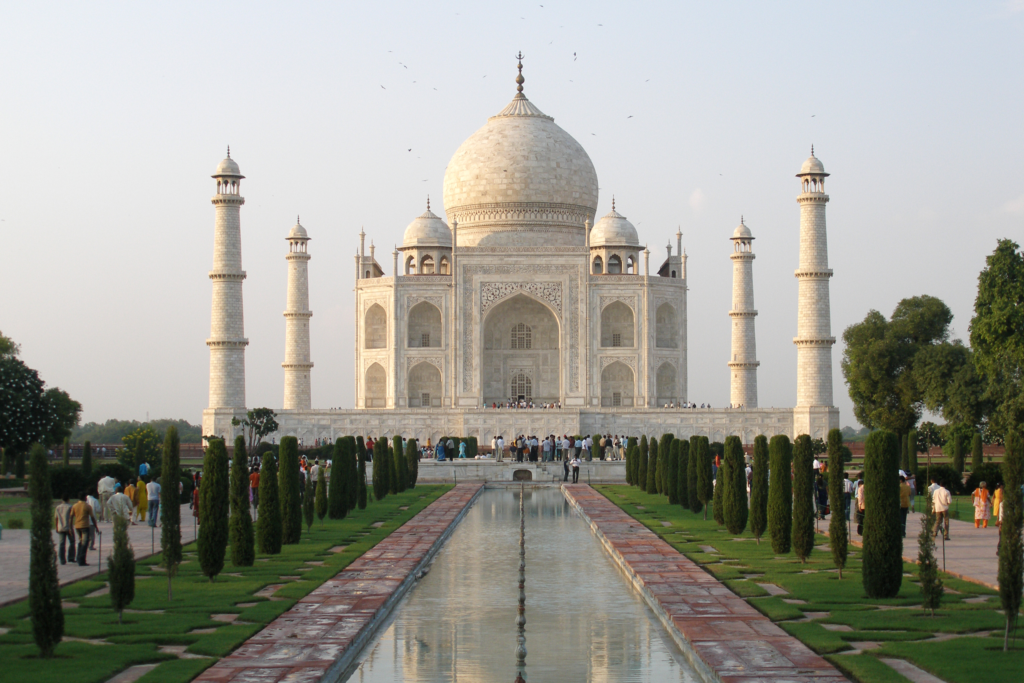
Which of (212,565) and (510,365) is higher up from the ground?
(510,365)

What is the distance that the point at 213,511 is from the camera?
10492 millimetres

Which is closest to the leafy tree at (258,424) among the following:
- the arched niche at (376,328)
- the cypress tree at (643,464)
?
the arched niche at (376,328)

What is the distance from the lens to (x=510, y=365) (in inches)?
1366

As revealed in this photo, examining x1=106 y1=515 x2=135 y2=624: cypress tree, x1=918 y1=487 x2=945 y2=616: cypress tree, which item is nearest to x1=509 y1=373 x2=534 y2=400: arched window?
x1=918 y1=487 x2=945 y2=616: cypress tree

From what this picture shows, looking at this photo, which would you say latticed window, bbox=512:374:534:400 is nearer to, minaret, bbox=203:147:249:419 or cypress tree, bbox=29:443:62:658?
minaret, bbox=203:147:249:419

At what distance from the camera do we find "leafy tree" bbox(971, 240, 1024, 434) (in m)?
22.3

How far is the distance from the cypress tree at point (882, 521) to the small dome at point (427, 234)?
87.4 feet

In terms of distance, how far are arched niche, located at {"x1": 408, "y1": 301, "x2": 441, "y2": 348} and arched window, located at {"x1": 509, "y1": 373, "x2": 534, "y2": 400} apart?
236 centimetres

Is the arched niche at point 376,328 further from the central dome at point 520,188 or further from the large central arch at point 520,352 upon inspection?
the central dome at point 520,188

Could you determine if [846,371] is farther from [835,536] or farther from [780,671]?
[780,671]

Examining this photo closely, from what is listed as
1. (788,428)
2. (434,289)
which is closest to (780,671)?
(788,428)

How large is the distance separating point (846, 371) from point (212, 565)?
28596 mm

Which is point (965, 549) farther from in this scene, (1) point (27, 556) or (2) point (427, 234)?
(2) point (427, 234)

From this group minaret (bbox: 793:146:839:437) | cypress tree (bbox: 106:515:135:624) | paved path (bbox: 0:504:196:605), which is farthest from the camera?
minaret (bbox: 793:146:839:437)
